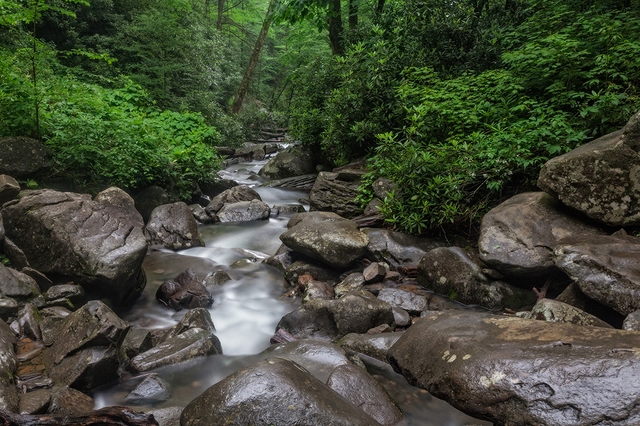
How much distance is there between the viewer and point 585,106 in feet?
21.5

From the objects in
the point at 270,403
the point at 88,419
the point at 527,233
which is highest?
the point at 527,233

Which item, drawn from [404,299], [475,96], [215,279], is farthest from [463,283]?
[475,96]

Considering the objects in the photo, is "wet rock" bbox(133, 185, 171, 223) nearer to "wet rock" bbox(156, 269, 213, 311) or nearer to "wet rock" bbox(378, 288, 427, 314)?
"wet rock" bbox(156, 269, 213, 311)

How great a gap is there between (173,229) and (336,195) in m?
3.47

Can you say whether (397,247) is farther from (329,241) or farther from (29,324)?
(29,324)

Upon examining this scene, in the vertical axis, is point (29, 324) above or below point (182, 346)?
above

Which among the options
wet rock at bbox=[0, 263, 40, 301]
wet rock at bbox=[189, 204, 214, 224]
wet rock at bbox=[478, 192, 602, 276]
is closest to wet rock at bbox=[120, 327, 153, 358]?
wet rock at bbox=[0, 263, 40, 301]

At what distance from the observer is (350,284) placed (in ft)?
21.7

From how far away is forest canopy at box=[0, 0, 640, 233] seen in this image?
6906 mm

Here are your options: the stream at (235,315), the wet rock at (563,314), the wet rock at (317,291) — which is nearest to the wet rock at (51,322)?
the stream at (235,315)

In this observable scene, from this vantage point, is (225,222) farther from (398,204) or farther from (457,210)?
(457,210)

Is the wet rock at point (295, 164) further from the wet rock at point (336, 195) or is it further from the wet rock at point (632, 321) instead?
the wet rock at point (632, 321)

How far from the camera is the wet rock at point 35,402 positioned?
137 inches

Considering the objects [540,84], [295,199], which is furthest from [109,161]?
[540,84]
